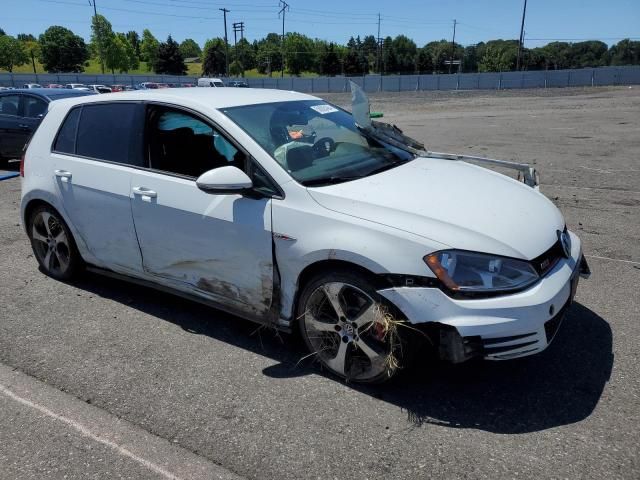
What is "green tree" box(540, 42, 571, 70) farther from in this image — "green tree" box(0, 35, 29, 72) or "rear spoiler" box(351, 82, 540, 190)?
"rear spoiler" box(351, 82, 540, 190)

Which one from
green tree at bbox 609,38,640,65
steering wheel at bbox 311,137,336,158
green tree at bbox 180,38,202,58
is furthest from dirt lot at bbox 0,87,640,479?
green tree at bbox 180,38,202,58

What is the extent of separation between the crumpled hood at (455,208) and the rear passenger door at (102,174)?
1.70m

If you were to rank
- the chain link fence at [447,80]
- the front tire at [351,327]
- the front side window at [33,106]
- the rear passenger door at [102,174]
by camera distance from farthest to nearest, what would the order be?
the chain link fence at [447,80]
the front side window at [33,106]
the rear passenger door at [102,174]
the front tire at [351,327]

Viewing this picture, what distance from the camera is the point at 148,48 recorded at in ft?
450

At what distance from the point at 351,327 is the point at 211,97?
6.74ft

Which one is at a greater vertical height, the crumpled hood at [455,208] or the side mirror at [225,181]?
the side mirror at [225,181]

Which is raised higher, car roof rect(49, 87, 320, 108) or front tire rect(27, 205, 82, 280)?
car roof rect(49, 87, 320, 108)

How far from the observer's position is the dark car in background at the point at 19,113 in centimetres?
1079

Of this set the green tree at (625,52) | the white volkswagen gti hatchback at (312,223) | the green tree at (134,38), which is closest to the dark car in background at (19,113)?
the white volkswagen gti hatchback at (312,223)

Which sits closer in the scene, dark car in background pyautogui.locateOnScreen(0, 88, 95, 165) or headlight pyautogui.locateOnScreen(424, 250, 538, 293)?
headlight pyautogui.locateOnScreen(424, 250, 538, 293)

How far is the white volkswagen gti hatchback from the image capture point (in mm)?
2822

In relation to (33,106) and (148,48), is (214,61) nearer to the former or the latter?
(148,48)

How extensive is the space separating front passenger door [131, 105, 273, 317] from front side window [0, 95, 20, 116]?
28.6 feet

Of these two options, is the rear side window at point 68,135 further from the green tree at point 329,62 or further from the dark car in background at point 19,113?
the green tree at point 329,62
